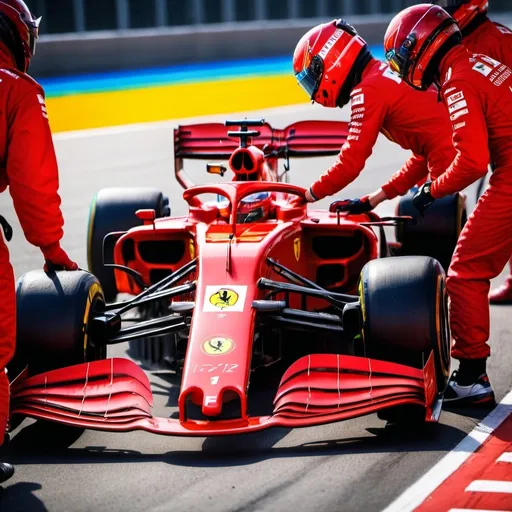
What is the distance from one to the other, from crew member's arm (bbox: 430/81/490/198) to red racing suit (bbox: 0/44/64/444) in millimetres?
2086

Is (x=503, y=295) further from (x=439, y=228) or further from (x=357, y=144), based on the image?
(x=357, y=144)

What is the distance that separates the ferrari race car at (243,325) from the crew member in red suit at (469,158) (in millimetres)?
248

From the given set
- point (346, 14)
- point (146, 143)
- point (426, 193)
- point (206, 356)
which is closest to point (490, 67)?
point (426, 193)

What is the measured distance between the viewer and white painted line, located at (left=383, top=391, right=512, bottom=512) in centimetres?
451

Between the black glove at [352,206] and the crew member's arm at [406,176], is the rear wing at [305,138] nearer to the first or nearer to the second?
the crew member's arm at [406,176]

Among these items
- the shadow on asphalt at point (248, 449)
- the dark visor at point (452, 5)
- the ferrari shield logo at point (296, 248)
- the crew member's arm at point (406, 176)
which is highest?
the dark visor at point (452, 5)

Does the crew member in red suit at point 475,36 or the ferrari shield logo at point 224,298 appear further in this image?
the crew member in red suit at point 475,36

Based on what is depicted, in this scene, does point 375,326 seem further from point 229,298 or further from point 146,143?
point 146,143

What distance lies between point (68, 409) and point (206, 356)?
71 centimetres

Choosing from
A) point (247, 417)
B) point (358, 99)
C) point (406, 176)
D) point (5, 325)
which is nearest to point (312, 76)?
point (358, 99)

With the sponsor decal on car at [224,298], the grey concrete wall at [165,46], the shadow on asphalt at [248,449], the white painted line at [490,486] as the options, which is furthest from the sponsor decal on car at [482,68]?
the grey concrete wall at [165,46]

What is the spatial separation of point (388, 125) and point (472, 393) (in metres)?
1.89

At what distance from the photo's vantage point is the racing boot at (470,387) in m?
5.81

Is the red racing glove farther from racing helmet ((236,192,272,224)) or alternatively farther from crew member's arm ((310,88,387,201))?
crew member's arm ((310,88,387,201))
